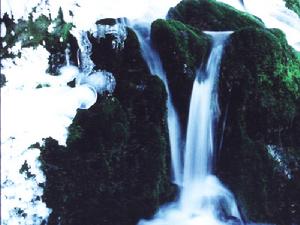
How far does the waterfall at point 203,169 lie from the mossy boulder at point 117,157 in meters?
0.31

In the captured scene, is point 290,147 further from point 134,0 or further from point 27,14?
point 27,14

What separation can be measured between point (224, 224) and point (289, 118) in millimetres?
1916

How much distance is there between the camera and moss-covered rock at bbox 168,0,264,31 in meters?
9.05

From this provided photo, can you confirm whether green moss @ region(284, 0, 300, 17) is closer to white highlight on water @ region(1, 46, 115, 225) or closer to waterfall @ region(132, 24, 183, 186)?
waterfall @ region(132, 24, 183, 186)

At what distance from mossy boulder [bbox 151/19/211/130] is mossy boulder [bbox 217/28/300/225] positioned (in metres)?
0.47

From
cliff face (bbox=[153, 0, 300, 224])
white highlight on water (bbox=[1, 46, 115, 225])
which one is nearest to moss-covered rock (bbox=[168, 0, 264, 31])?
cliff face (bbox=[153, 0, 300, 224])

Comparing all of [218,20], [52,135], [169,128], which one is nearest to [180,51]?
[169,128]

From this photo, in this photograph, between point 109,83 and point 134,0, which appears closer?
point 109,83

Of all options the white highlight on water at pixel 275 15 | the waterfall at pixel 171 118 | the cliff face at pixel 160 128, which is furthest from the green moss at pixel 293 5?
the waterfall at pixel 171 118

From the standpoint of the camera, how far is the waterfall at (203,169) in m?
7.57

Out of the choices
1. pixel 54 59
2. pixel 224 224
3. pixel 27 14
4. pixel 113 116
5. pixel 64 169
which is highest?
pixel 27 14

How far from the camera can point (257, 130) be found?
25.5 feet

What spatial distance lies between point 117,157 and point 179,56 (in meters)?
1.78

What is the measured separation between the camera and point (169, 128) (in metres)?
7.71
